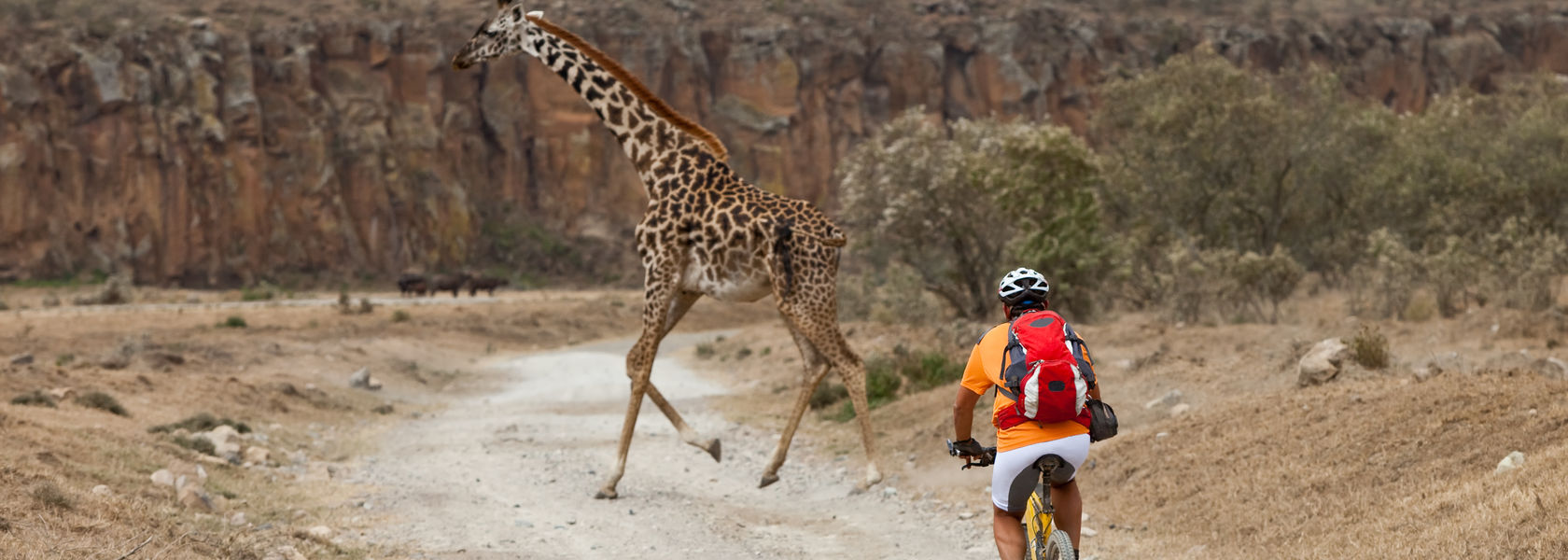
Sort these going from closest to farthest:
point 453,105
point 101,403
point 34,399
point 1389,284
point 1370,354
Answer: point 1370,354, point 34,399, point 101,403, point 1389,284, point 453,105

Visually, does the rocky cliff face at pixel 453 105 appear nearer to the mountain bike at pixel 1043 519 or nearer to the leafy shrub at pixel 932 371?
the leafy shrub at pixel 932 371

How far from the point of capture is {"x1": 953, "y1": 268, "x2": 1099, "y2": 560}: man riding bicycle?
589cm

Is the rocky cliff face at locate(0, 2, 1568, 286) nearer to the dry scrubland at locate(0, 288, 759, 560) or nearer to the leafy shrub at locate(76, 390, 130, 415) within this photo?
the dry scrubland at locate(0, 288, 759, 560)

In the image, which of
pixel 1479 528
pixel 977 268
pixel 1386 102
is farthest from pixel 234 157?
pixel 1386 102

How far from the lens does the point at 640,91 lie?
1327 cm

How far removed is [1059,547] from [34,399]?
12.0 meters

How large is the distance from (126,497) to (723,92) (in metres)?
70.8

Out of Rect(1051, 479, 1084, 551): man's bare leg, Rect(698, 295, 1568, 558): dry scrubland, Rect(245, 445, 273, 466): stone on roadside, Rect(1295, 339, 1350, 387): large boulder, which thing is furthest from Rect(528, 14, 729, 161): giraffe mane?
Rect(1051, 479, 1084, 551): man's bare leg

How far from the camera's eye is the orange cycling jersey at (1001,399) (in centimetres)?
589

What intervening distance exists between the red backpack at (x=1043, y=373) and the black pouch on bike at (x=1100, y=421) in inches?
3.5

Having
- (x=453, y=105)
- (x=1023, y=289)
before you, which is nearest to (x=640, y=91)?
(x=1023, y=289)

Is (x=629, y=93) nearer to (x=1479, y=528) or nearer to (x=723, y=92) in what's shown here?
(x=1479, y=528)

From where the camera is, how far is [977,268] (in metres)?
27.4

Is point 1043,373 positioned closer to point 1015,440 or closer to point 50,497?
point 1015,440
